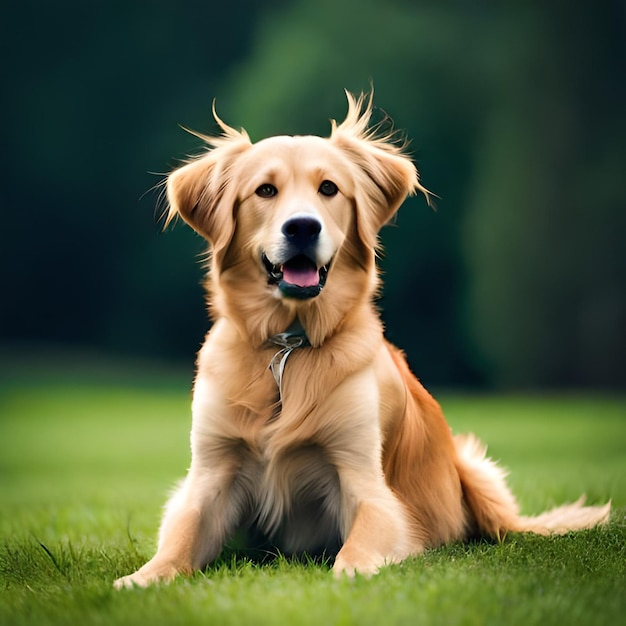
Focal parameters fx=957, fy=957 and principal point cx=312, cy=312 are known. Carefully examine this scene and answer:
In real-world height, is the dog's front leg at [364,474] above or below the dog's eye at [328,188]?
below

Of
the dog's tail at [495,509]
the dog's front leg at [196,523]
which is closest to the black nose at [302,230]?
the dog's front leg at [196,523]

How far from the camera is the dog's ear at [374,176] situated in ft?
11.6

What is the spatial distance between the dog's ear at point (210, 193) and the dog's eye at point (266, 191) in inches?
4.4

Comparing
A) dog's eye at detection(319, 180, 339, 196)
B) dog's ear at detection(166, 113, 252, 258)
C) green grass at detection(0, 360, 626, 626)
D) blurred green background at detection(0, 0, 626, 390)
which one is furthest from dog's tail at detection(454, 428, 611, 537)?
blurred green background at detection(0, 0, 626, 390)

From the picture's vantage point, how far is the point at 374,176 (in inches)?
143

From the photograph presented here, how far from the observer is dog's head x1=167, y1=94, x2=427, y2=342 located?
3256mm

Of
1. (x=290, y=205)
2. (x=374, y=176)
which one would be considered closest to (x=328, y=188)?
(x=290, y=205)

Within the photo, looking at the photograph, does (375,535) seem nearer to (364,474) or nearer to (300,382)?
(364,474)

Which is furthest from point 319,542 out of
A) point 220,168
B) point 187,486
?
point 220,168

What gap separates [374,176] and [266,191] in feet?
1.62

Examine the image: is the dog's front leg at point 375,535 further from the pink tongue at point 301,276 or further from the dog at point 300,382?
the pink tongue at point 301,276

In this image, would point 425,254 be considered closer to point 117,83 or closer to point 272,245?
point 117,83

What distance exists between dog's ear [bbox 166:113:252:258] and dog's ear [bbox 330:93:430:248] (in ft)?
1.35

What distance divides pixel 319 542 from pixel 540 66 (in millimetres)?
14155
